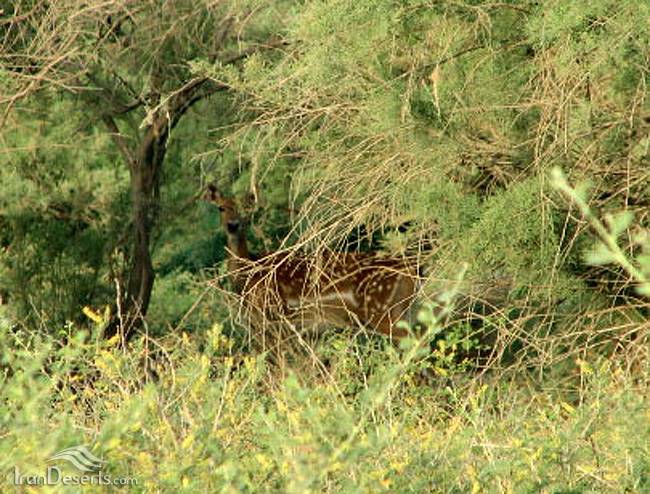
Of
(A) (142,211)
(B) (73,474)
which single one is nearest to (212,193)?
(A) (142,211)

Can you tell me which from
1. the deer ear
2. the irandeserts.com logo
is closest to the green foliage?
the irandeserts.com logo

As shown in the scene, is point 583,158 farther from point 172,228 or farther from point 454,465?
point 172,228

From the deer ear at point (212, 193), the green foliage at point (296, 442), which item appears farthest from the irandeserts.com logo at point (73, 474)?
the deer ear at point (212, 193)

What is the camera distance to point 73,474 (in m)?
4.25

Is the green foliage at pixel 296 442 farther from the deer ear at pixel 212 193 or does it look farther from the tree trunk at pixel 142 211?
the deer ear at pixel 212 193

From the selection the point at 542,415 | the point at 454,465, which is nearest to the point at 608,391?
the point at 542,415

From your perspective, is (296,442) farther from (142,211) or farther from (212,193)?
(212,193)

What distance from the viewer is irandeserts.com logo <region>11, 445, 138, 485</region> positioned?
426 cm

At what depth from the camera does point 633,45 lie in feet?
20.4

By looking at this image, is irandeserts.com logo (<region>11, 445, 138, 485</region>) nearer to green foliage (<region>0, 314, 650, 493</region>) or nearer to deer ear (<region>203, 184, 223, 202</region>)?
green foliage (<region>0, 314, 650, 493</region>)

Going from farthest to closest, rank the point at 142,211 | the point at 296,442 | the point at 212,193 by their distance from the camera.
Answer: the point at 212,193 → the point at 142,211 → the point at 296,442

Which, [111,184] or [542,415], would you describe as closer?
[542,415]

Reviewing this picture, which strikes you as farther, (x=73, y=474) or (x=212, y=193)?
(x=212, y=193)

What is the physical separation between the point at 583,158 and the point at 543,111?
0.28 metres
